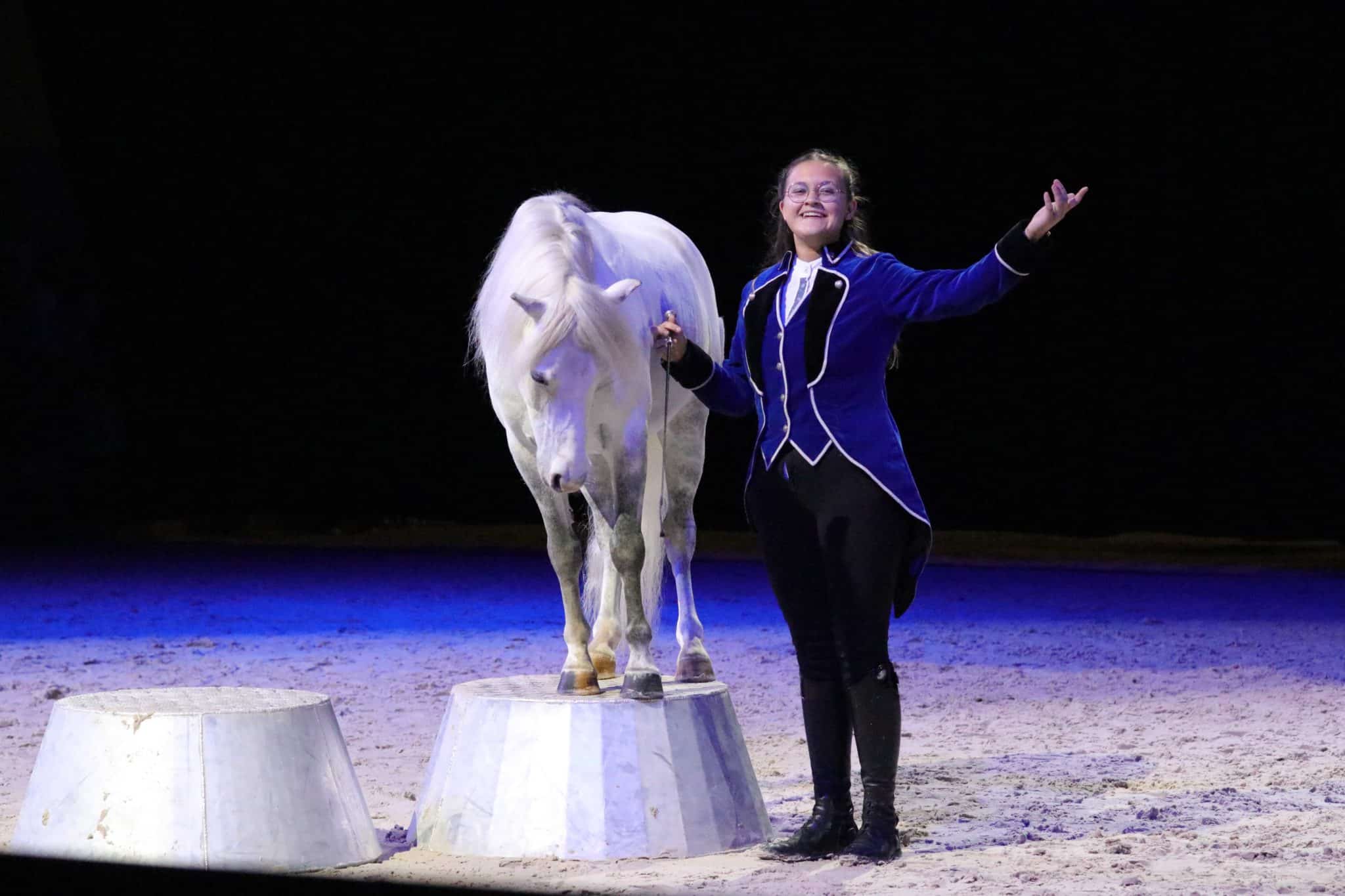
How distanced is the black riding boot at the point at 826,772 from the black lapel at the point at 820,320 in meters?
0.69

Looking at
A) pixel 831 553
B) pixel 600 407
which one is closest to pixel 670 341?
pixel 600 407

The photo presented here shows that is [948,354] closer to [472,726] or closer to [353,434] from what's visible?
[353,434]

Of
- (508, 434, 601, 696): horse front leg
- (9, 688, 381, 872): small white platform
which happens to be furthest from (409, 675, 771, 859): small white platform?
(9, 688, 381, 872): small white platform

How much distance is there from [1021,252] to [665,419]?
35.9 inches

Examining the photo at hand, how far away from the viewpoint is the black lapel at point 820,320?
3.17 m

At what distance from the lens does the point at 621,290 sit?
3.21 metres

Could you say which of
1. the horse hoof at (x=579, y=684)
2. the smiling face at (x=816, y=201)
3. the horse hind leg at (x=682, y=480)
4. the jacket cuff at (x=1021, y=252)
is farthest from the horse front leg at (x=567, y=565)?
the jacket cuff at (x=1021, y=252)

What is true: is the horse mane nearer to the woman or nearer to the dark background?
the woman

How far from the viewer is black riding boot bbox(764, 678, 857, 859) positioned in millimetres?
3256

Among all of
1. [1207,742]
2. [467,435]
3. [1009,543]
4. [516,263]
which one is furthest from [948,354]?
[516,263]

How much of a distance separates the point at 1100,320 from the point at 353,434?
17.2 ft

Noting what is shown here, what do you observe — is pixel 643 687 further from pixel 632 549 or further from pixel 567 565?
pixel 567 565

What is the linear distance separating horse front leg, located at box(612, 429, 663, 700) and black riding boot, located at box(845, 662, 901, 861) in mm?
467

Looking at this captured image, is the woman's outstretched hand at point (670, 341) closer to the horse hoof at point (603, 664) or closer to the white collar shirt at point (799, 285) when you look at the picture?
the white collar shirt at point (799, 285)
